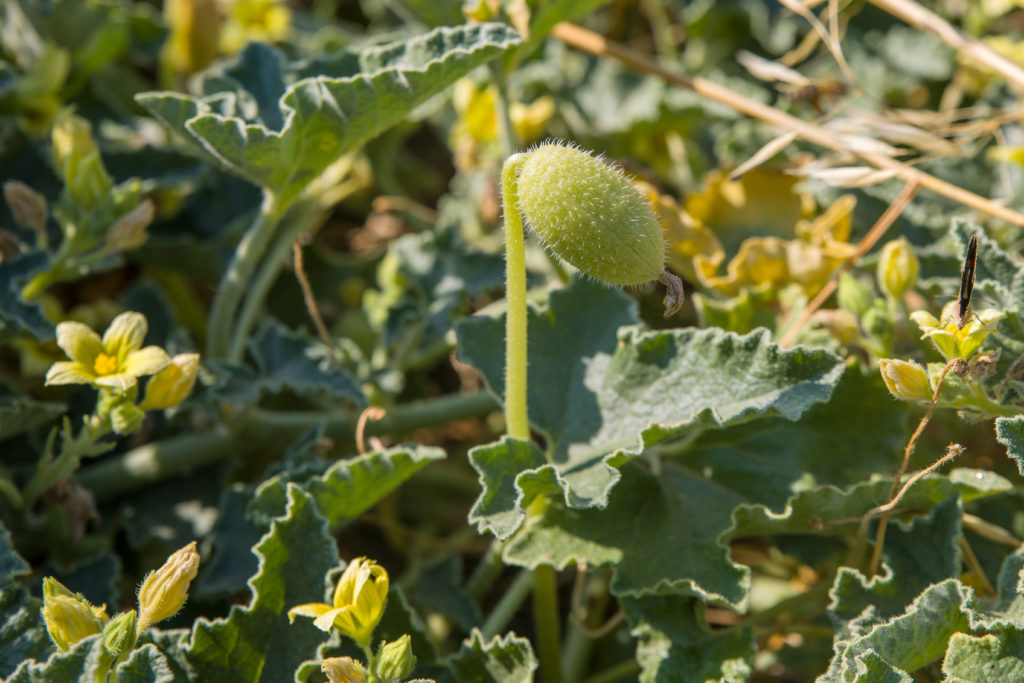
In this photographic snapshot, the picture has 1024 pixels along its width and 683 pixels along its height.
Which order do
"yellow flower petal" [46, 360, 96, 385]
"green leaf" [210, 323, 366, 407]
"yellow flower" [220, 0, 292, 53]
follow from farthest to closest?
"yellow flower" [220, 0, 292, 53] < "green leaf" [210, 323, 366, 407] < "yellow flower petal" [46, 360, 96, 385]

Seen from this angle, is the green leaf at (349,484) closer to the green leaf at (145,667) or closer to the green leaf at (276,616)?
the green leaf at (276,616)

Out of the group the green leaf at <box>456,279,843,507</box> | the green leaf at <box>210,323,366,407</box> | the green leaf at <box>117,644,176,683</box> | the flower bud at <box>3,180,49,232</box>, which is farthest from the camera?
the flower bud at <box>3,180,49,232</box>

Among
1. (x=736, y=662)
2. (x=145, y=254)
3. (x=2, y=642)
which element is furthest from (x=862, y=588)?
(x=145, y=254)

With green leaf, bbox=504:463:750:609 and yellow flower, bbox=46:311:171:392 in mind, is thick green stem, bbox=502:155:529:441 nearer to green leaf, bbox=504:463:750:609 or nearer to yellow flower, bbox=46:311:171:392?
green leaf, bbox=504:463:750:609

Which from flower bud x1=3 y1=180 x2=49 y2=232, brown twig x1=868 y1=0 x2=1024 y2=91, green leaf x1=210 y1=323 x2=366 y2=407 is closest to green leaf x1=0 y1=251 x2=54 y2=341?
flower bud x1=3 y1=180 x2=49 y2=232

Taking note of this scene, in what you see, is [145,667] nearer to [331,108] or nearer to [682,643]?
[682,643]

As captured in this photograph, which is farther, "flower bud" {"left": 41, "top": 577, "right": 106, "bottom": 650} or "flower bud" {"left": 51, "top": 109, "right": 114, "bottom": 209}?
"flower bud" {"left": 51, "top": 109, "right": 114, "bottom": 209}

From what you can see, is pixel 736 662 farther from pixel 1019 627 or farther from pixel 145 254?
pixel 145 254

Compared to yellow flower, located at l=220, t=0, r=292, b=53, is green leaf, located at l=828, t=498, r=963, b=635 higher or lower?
lower
